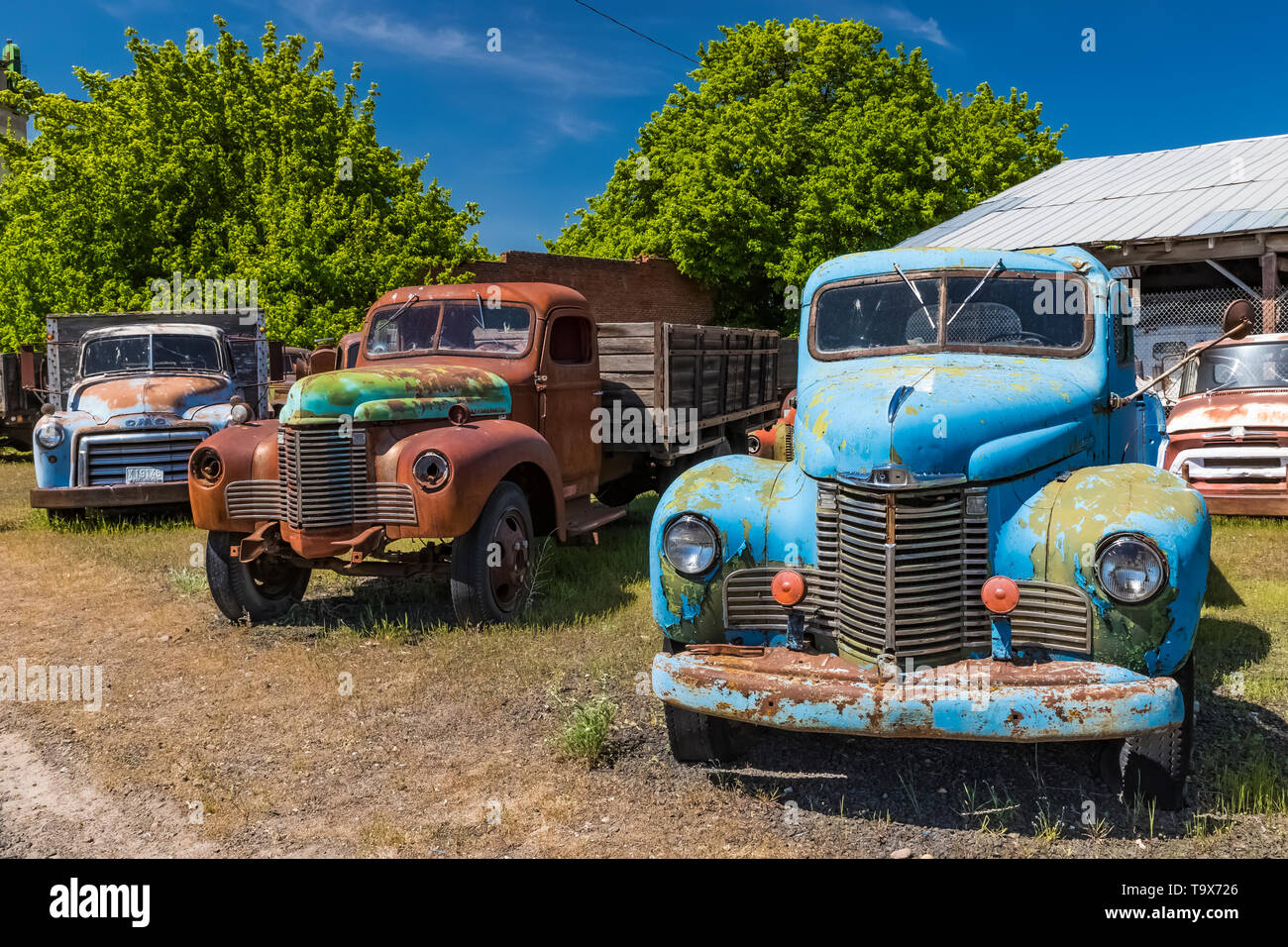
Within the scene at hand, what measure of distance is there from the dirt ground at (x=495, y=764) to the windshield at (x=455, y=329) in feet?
6.11

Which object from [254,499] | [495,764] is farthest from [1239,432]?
[254,499]

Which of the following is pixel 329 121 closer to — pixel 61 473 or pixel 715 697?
pixel 61 473

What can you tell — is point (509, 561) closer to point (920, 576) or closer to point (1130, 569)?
point (920, 576)

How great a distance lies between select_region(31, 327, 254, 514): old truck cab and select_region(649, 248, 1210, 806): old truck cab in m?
6.57

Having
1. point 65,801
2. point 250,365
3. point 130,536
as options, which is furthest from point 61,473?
point 65,801

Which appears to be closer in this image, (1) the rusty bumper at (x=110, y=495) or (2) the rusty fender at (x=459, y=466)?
(2) the rusty fender at (x=459, y=466)

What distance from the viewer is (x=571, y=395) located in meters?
7.02

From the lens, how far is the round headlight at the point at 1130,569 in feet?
9.81

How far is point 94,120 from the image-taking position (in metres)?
16.4

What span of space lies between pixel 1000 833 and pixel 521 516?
347 centimetres

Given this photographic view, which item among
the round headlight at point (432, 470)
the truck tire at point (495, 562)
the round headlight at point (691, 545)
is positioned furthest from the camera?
the truck tire at point (495, 562)

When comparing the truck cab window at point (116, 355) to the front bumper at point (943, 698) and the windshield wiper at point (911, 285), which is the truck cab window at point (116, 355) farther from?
the front bumper at point (943, 698)

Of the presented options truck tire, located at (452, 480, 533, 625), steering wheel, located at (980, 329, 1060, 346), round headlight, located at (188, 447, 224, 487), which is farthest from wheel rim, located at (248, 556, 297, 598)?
steering wheel, located at (980, 329, 1060, 346)

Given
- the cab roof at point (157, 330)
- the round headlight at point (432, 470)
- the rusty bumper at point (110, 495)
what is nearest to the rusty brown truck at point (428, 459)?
the round headlight at point (432, 470)
